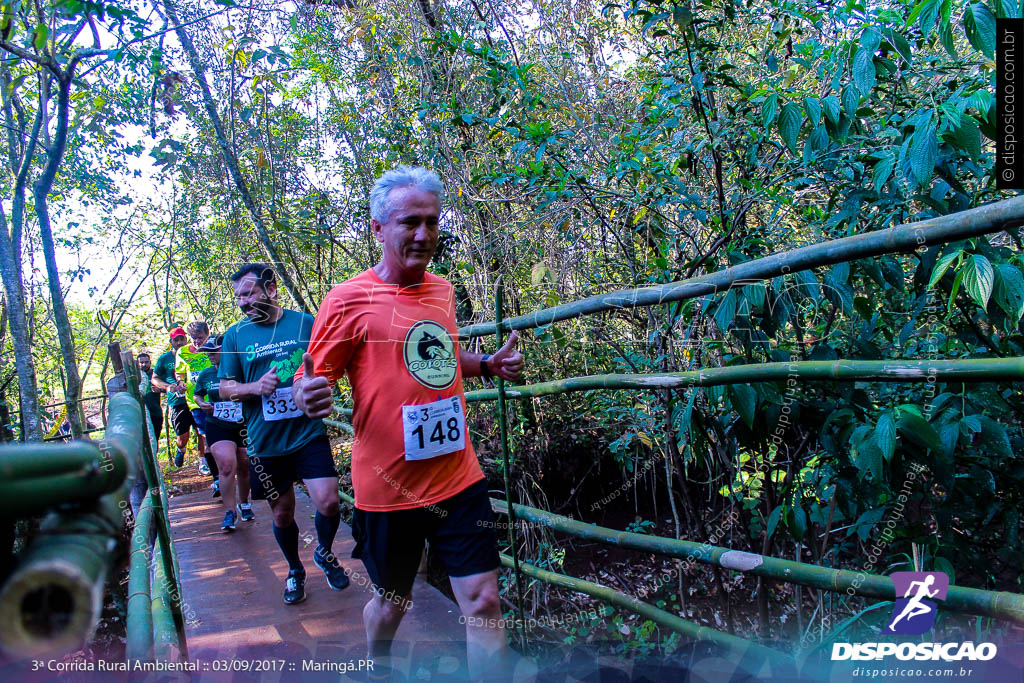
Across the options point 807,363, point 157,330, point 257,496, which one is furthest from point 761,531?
point 157,330

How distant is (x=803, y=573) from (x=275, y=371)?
269cm

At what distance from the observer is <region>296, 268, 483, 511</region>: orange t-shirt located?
6.97 ft

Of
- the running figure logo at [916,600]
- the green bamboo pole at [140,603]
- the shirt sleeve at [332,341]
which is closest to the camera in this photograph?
the running figure logo at [916,600]

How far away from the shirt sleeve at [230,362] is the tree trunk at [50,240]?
62.0 inches

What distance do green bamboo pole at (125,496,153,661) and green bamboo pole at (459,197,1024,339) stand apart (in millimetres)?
1421

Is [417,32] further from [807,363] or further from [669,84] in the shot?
[807,363]

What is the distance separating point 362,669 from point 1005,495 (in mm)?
2176

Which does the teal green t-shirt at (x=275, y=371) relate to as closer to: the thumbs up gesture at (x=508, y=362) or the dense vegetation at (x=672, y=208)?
→ the dense vegetation at (x=672, y=208)


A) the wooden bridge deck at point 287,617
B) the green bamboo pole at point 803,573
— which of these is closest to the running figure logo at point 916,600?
the green bamboo pole at point 803,573

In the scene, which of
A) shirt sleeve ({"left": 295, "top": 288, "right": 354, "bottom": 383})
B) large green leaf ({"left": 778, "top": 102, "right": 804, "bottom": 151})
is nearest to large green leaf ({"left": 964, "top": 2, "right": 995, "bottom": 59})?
large green leaf ({"left": 778, "top": 102, "right": 804, "bottom": 151})

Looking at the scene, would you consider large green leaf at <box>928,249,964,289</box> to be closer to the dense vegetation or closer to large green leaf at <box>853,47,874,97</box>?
the dense vegetation

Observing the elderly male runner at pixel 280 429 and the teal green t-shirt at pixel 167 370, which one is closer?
the elderly male runner at pixel 280 429

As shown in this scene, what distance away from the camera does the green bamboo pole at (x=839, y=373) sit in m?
1.16

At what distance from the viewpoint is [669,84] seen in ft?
9.23
